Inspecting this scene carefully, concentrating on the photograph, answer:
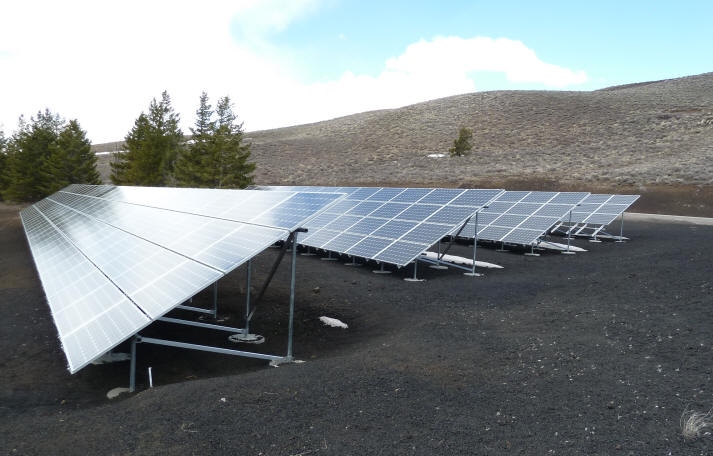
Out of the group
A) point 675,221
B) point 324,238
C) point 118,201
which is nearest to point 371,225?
point 324,238

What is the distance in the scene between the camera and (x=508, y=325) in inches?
328

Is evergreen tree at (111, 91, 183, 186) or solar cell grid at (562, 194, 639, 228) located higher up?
evergreen tree at (111, 91, 183, 186)

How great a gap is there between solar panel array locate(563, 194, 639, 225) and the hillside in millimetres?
11862

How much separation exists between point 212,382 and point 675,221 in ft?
90.4

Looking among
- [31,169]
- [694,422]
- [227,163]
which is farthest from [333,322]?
[31,169]

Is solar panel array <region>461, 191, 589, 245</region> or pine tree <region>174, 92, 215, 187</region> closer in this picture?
solar panel array <region>461, 191, 589, 245</region>

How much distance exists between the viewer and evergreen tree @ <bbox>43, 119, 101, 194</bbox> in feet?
136

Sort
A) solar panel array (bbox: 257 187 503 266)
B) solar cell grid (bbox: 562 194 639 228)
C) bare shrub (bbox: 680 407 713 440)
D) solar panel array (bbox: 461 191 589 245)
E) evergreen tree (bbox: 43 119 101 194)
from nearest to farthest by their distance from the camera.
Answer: bare shrub (bbox: 680 407 713 440) → solar panel array (bbox: 257 187 503 266) → solar panel array (bbox: 461 191 589 245) → solar cell grid (bbox: 562 194 639 228) → evergreen tree (bbox: 43 119 101 194)

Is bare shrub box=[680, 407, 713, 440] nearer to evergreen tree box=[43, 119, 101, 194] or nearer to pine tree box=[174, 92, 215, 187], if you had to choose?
pine tree box=[174, 92, 215, 187]

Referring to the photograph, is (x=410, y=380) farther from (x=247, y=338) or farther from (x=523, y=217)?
(x=523, y=217)

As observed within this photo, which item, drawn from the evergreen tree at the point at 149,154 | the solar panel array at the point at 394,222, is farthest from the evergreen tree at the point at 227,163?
the solar panel array at the point at 394,222

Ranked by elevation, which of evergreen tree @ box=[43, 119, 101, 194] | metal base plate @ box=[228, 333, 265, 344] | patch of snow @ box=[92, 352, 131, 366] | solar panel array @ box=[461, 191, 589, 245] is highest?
evergreen tree @ box=[43, 119, 101, 194]

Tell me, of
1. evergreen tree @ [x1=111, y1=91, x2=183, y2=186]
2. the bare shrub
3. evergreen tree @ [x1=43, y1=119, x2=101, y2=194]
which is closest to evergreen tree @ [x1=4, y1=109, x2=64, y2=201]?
evergreen tree @ [x1=43, y1=119, x2=101, y2=194]

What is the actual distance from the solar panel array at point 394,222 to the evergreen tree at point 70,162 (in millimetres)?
33693
